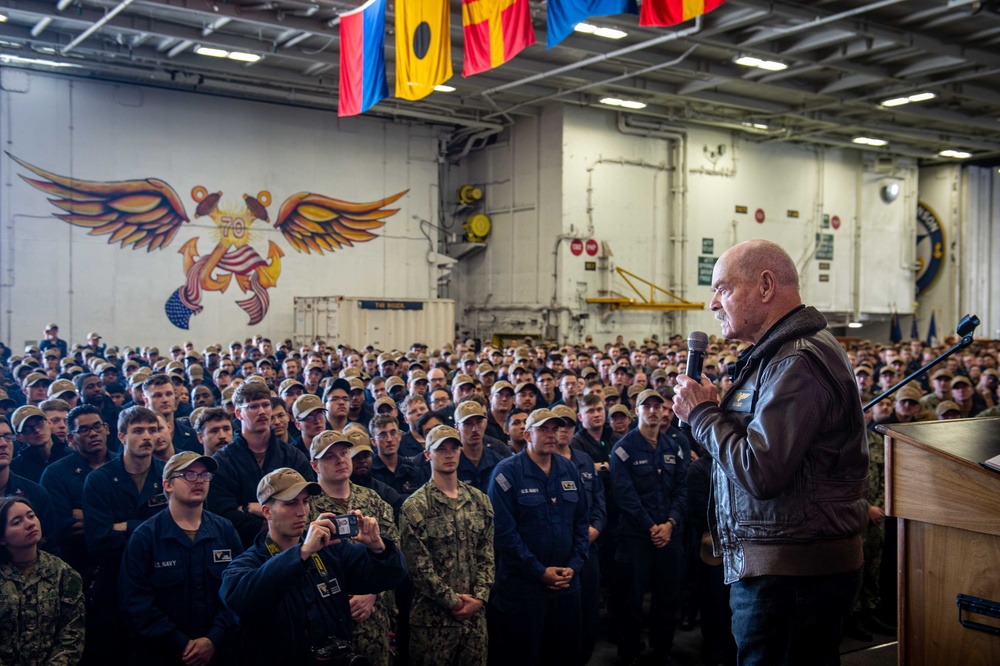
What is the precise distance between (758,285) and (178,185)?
1903 centimetres

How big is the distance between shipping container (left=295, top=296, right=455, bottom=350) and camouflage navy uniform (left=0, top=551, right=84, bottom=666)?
14.9 metres

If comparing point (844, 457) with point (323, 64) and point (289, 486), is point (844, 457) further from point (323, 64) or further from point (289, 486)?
point (323, 64)

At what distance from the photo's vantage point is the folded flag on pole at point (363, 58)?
10281 mm

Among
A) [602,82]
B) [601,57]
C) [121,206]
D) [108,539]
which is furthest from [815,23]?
[121,206]

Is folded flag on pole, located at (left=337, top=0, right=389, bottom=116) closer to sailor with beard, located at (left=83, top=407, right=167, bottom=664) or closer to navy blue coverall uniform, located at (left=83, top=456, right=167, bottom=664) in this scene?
sailor with beard, located at (left=83, top=407, right=167, bottom=664)

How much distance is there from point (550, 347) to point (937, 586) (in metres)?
15.1

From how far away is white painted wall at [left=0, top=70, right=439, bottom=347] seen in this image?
57.9ft

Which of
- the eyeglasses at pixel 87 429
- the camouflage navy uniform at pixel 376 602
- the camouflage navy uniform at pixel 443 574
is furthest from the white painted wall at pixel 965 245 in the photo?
the eyeglasses at pixel 87 429

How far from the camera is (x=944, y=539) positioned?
103 inches

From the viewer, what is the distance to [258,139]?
20.5 m

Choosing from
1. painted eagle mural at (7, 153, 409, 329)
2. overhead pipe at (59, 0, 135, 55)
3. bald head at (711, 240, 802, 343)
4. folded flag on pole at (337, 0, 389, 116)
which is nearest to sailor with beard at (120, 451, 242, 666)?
bald head at (711, 240, 802, 343)

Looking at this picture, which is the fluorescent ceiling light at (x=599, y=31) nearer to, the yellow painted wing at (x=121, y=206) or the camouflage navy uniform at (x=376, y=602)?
the yellow painted wing at (x=121, y=206)

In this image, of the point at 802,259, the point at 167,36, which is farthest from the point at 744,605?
the point at 802,259

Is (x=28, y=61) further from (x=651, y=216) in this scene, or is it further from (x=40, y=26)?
(x=651, y=216)
